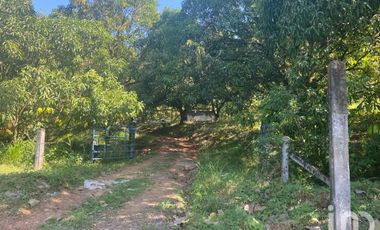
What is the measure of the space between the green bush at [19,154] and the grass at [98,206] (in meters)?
3.93

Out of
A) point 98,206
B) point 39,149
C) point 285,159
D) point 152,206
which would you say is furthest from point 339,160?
point 39,149

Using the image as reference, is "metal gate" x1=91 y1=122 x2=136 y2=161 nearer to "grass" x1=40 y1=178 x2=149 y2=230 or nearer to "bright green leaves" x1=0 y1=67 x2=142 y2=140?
"bright green leaves" x1=0 y1=67 x2=142 y2=140

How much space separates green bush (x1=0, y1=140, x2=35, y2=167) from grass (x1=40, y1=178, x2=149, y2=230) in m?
3.93

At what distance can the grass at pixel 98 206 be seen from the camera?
5.43m

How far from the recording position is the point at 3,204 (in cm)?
617

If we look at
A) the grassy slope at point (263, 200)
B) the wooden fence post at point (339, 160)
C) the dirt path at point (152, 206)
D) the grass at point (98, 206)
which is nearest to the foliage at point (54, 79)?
the dirt path at point (152, 206)

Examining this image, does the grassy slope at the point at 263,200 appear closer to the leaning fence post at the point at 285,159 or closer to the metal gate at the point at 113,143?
the leaning fence post at the point at 285,159

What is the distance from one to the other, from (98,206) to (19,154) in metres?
5.41

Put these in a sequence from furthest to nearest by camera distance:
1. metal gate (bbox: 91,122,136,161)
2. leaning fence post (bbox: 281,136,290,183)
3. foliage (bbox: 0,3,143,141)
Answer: metal gate (bbox: 91,122,136,161), foliage (bbox: 0,3,143,141), leaning fence post (bbox: 281,136,290,183)

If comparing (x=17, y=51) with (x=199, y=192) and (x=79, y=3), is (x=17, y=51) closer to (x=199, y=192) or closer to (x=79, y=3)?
(x=199, y=192)

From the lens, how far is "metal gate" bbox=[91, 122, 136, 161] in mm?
11609

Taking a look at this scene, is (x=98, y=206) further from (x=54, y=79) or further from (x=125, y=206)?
(x=54, y=79)

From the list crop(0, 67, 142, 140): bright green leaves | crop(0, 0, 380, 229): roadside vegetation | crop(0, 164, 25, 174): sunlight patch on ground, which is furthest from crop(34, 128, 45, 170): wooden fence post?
crop(0, 67, 142, 140): bright green leaves

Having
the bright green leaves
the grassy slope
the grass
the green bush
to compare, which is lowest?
the grass
